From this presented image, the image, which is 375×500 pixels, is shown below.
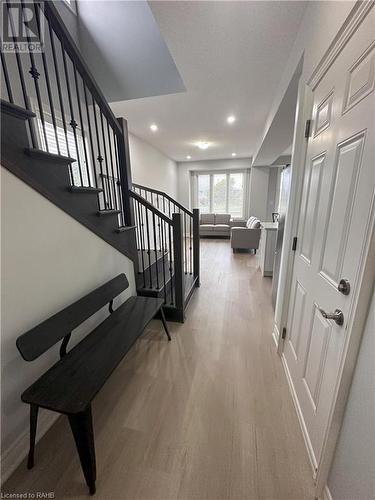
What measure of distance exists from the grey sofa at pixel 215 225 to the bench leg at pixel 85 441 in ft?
21.9

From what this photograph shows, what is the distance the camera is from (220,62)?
2137 millimetres

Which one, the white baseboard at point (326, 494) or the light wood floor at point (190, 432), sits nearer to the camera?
the white baseboard at point (326, 494)

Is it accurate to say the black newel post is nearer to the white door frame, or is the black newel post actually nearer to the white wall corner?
the white door frame

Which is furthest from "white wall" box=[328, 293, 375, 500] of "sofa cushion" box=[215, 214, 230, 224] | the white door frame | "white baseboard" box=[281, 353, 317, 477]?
"sofa cushion" box=[215, 214, 230, 224]

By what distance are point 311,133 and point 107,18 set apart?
3024mm

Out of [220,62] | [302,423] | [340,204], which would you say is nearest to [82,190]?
[340,204]

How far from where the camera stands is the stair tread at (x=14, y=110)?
0.99m

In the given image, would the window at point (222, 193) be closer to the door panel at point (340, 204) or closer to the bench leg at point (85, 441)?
the door panel at point (340, 204)

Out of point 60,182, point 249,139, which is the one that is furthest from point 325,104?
point 249,139

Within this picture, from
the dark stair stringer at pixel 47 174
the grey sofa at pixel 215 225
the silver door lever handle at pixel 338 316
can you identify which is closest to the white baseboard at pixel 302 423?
the silver door lever handle at pixel 338 316

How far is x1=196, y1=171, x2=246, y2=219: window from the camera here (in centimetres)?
787

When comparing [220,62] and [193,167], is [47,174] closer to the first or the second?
[220,62]

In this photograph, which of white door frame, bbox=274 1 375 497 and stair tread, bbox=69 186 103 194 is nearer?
white door frame, bbox=274 1 375 497

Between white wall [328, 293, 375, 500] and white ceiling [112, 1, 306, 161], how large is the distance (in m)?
2.25
